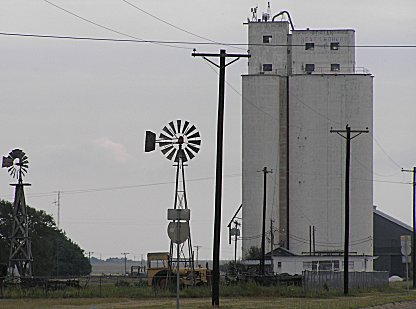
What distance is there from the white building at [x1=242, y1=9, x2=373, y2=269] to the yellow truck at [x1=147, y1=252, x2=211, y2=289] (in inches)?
1443

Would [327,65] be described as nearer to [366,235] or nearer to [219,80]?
[366,235]

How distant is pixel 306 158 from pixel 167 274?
4504 centimetres

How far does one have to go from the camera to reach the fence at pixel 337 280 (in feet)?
212

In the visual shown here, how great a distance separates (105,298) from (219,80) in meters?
18.4

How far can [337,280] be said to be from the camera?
7062 centimetres

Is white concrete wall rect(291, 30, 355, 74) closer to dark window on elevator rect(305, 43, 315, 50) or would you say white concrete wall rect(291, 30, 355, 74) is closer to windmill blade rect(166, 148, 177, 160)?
dark window on elevator rect(305, 43, 315, 50)

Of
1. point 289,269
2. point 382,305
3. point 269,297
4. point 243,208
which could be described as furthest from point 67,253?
point 382,305

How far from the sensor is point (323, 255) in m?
99.4

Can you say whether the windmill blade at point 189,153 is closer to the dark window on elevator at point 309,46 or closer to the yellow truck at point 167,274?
the yellow truck at point 167,274

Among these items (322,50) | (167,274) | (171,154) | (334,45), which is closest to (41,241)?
(322,50)

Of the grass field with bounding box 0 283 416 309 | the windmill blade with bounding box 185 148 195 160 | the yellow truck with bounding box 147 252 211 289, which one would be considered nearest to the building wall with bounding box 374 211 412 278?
the yellow truck with bounding box 147 252 211 289

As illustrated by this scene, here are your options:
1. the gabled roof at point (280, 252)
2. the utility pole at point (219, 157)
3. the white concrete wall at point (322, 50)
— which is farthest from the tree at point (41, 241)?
the utility pole at point (219, 157)

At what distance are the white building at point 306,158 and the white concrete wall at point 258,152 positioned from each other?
0.36 ft

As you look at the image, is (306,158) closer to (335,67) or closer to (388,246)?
(335,67)
